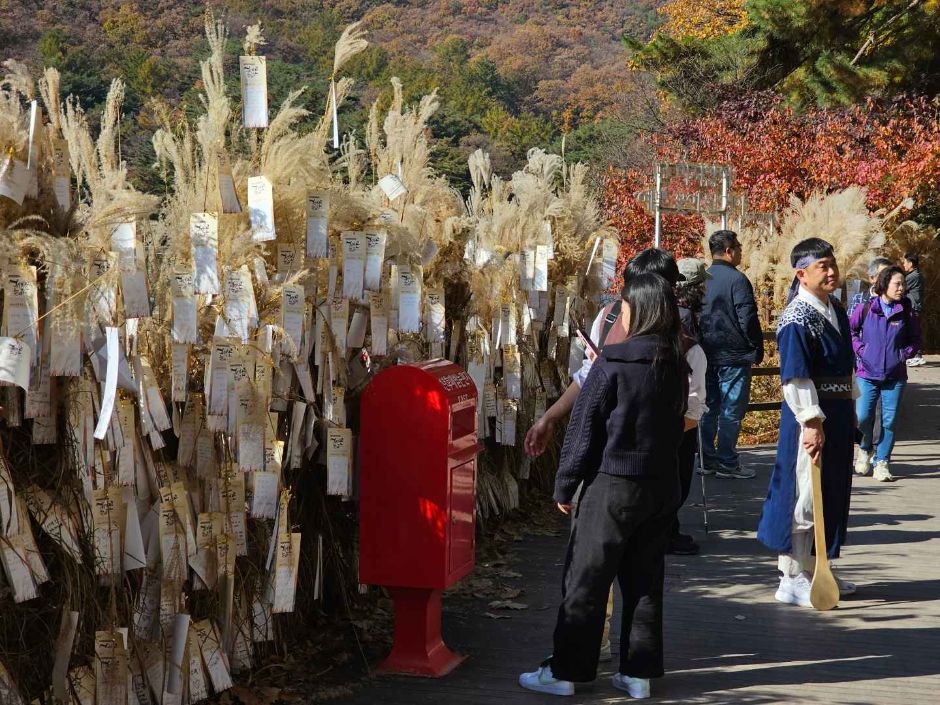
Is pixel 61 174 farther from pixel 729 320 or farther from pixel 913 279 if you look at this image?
pixel 913 279

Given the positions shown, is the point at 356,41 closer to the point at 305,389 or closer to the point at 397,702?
the point at 305,389

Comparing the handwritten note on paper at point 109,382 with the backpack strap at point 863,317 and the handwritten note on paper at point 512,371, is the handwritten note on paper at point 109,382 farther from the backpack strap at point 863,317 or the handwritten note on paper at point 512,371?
the backpack strap at point 863,317

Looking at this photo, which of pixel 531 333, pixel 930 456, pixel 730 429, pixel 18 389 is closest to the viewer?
pixel 18 389

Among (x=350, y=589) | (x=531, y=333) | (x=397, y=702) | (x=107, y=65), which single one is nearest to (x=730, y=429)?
(x=531, y=333)

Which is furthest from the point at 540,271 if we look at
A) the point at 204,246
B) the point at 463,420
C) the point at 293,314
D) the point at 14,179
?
the point at 14,179

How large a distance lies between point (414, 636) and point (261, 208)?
6.23ft

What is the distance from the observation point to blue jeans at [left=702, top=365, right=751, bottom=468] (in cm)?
952

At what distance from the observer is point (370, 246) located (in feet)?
17.4

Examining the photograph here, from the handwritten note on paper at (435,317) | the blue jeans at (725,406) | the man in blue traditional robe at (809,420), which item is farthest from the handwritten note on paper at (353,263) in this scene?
the blue jeans at (725,406)

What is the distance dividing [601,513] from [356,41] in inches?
90.4

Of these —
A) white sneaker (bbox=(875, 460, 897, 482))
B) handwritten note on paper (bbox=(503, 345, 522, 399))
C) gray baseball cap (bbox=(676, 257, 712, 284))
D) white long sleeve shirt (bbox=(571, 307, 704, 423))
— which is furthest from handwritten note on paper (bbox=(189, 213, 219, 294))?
white sneaker (bbox=(875, 460, 897, 482))

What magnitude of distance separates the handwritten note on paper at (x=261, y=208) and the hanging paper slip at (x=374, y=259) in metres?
0.71

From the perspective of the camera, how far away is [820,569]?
6.02 meters

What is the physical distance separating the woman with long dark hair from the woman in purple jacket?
5634 mm
